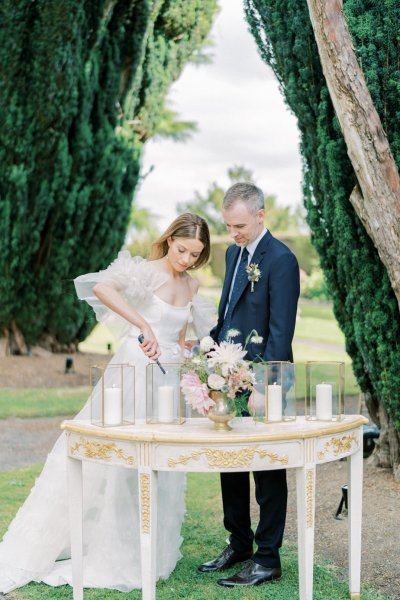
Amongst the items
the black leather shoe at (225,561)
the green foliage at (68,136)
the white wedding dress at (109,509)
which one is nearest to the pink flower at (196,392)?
the white wedding dress at (109,509)

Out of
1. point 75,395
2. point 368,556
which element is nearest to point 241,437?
point 368,556

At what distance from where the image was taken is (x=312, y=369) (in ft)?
12.6

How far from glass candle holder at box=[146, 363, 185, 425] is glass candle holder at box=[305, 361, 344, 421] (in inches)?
23.9

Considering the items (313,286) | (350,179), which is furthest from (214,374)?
(313,286)

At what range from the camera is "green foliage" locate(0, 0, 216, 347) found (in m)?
13.1

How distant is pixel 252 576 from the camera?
13.1 feet

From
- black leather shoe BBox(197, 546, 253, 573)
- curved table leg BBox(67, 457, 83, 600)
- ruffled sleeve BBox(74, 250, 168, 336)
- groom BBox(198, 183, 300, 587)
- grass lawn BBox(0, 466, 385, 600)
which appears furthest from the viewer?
black leather shoe BBox(197, 546, 253, 573)

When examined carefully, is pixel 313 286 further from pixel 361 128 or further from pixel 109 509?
pixel 109 509

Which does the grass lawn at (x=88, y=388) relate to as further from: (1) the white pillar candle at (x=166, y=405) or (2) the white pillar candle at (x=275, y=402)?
(1) the white pillar candle at (x=166, y=405)

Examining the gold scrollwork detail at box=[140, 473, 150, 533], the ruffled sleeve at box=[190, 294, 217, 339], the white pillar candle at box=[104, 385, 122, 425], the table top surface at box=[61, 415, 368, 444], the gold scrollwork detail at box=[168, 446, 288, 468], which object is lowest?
the gold scrollwork detail at box=[140, 473, 150, 533]

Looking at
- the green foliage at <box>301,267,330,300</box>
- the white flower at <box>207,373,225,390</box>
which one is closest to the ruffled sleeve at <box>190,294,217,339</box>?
the white flower at <box>207,373,225,390</box>

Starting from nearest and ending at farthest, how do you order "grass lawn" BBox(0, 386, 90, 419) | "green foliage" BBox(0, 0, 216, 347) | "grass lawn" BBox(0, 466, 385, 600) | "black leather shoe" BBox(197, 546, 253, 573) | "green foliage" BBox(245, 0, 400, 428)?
"grass lawn" BBox(0, 466, 385, 600) → "black leather shoe" BBox(197, 546, 253, 573) → "green foliage" BBox(245, 0, 400, 428) → "grass lawn" BBox(0, 386, 90, 419) → "green foliage" BBox(0, 0, 216, 347)

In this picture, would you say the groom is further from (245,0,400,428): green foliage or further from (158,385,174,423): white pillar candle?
(245,0,400,428): green foliage

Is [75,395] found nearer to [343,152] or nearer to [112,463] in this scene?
[343,152]
